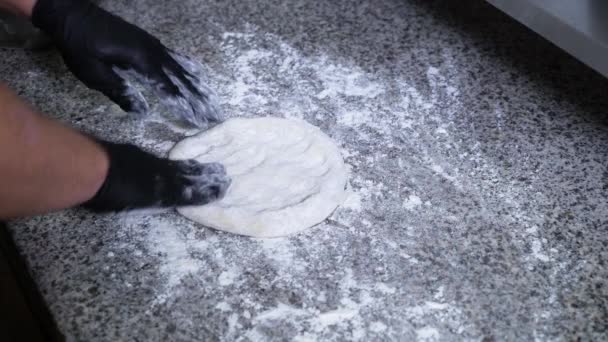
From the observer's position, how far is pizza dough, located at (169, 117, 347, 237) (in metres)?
1.10

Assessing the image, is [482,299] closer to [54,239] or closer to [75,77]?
[54,239]

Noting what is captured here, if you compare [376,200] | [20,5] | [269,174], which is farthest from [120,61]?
[376,200]

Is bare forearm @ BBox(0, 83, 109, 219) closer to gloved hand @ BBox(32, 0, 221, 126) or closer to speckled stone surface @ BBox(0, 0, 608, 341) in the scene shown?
speckled stone surface @ BBox(0, 0, 608, 341)

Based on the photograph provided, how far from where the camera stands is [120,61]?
1.28 metres

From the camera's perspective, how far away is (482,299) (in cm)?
101

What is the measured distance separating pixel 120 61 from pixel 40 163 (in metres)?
0.42

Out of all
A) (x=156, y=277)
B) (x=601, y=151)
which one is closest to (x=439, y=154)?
(x=601, y=151)

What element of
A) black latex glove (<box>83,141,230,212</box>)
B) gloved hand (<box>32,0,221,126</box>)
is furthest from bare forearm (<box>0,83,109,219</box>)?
gloved hand (<box>32,0,221,126</box>)

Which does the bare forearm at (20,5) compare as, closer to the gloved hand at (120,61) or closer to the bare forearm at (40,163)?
the gloved hand at (120,61)

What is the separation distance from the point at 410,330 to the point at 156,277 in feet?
1.32

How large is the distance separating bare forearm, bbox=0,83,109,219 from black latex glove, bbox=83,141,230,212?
2 centimetres

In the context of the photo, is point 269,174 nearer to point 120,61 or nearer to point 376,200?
→ point 376,200

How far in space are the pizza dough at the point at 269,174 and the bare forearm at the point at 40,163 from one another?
181 millimetres

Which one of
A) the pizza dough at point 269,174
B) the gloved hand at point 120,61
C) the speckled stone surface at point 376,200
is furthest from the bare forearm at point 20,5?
the pizza dough at point 269,174
